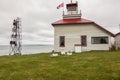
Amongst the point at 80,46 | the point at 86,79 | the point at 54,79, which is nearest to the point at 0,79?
the point at 54,79

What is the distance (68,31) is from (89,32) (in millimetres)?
3562

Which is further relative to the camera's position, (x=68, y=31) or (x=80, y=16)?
(x=80, y=16)

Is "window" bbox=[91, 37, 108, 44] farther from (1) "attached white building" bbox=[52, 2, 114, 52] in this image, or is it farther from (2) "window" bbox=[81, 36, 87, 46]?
(2) "window" bbox=[81, 36, 87, 46]

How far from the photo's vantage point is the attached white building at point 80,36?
3400cm

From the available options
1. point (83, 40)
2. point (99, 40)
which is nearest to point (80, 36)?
point (83, 40)

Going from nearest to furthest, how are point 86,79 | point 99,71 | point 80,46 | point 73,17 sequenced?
1. point 86,79
2. point 99,71
3. point 80,46
4. point 73,17

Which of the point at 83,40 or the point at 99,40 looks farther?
the point at 83,40

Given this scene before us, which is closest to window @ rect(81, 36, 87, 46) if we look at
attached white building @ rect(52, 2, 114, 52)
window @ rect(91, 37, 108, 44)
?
attached white building @ rect(52, 2, 114, 52)

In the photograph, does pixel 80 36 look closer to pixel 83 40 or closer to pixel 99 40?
pixel 83 40

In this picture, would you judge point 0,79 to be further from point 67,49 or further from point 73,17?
point 73,17

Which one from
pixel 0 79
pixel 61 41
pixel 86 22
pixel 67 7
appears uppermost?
pixel 67 7

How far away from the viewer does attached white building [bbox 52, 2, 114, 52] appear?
112 ft

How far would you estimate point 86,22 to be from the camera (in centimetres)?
3428

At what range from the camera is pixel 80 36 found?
113 ft
